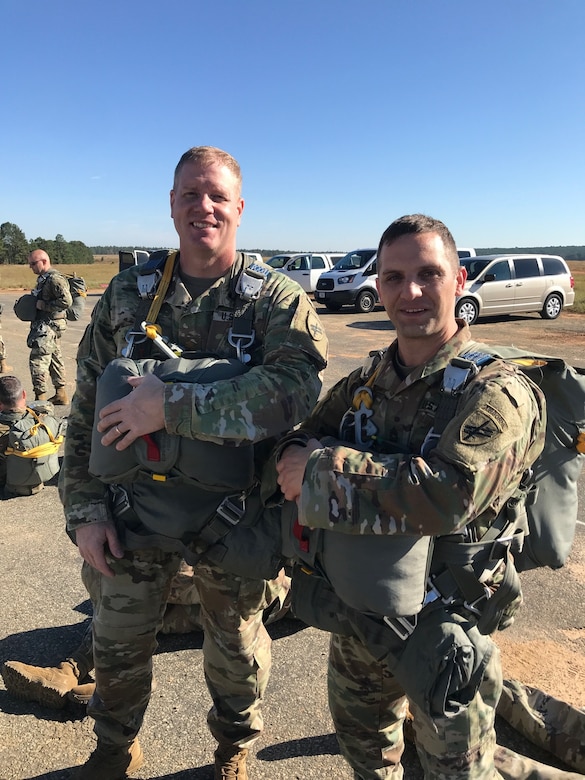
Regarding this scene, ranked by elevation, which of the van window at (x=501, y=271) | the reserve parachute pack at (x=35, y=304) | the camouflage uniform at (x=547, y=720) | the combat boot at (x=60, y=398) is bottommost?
the camouflage uniform at (x=547, y=720)

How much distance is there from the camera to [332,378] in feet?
33.5

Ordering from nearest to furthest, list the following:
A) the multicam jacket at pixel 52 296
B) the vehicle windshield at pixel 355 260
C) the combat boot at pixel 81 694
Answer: the combat boot at pixel 81 694
the multicam jacket at pixel 52 296
the vehicle windshield at pixel 355 260

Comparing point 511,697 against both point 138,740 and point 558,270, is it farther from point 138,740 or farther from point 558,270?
point 558,270

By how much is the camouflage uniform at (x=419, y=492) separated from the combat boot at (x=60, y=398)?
763cm

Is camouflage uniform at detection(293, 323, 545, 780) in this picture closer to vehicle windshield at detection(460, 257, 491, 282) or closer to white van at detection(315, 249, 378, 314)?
vehicle windshield at detection(460, 257, 491, 282)

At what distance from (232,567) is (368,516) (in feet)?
2.52

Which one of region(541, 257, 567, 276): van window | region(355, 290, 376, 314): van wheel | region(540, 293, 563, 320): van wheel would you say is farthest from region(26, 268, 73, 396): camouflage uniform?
region(540, 293, 563, 320): van wheel

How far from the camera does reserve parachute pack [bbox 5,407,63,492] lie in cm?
531

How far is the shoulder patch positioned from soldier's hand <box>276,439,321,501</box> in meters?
0.44

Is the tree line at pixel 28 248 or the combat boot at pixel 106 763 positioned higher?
the tree line at pixel 28 248

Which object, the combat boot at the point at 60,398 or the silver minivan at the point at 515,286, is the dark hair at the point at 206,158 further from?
the silver minivan at the point at 515,286

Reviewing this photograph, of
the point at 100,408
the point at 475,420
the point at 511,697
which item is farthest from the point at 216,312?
the point at 511,697

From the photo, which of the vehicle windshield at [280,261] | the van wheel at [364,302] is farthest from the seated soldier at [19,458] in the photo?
the vehicle windshield at [280,261]

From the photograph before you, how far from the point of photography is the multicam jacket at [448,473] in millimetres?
1520
